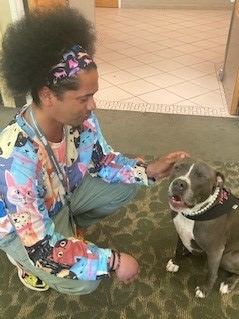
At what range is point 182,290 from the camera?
162 centimetres

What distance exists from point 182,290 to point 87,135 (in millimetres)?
850

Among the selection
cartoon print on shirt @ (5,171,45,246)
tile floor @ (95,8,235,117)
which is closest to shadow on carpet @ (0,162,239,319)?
cartoon print on shirt @ (5,171,45,246)

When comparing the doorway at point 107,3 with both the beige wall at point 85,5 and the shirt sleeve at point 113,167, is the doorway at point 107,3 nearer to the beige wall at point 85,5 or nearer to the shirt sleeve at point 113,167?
the beige wall at point 85,5

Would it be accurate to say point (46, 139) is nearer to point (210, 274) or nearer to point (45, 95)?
point (45, 95)

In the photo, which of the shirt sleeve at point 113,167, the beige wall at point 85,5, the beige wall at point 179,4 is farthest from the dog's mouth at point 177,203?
the beige wall at point 179,4

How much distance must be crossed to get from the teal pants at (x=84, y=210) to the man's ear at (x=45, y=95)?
1.73ft

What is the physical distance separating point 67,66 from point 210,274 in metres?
1.08

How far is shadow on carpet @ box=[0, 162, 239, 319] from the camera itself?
5.02 ft

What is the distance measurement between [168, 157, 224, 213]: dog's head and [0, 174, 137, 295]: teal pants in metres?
0.36

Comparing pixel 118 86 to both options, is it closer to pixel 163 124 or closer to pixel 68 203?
pixel 163 124

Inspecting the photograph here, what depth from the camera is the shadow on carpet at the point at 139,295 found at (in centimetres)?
153

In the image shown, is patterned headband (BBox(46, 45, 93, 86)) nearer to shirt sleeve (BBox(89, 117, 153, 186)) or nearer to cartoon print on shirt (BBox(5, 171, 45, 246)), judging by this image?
cartoon print on shirt (BBox(5, 171, 45, 246))

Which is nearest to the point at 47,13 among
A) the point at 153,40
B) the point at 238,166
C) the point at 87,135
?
the point at 87,135

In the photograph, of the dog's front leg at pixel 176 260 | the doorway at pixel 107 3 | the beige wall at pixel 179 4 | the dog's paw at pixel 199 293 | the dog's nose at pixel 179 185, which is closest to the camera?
the dog's nose at pixel 179 185
